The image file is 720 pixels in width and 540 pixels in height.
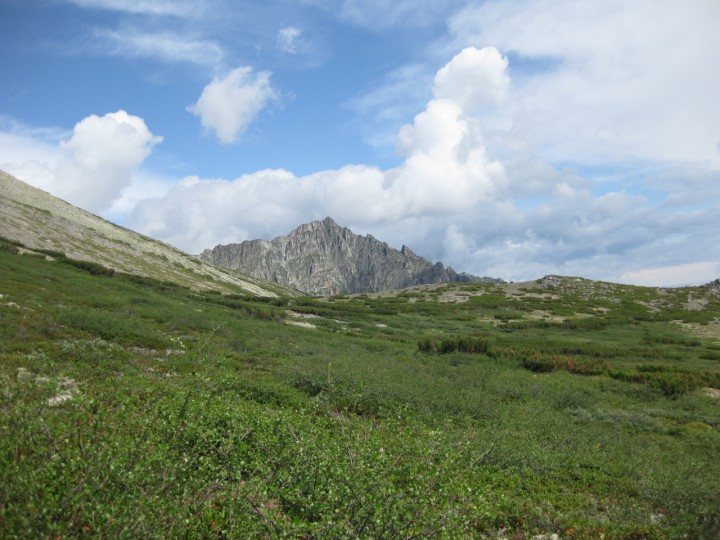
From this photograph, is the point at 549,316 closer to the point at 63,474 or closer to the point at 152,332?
the point at 152,332

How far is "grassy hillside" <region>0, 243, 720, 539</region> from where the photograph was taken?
6.32 m

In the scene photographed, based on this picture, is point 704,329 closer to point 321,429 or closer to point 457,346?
point 457,346

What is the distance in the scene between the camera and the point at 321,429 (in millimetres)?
12594

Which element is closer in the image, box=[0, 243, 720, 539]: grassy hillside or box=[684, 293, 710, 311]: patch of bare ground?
box=[0, 243, 720, 539]: grassy hillside

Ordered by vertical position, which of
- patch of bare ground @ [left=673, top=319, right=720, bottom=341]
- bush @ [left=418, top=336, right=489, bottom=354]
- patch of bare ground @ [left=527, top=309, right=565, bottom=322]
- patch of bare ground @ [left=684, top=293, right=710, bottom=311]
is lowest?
bush @ [left=418, top=336, right=489, bottom=354]

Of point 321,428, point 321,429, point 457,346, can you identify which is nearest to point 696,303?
point 457,346

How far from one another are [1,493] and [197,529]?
10.2ft

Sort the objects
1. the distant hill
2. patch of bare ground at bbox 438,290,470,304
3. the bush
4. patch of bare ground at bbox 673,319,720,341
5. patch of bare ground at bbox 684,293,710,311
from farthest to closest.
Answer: patch of bare ground at bbox 438,290,470,304
patch of bare ground at bbox 684,293,710,311
the distant hill
patch of bare ground at bbox 673,319,720,341
the bush

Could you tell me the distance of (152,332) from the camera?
2500 cm

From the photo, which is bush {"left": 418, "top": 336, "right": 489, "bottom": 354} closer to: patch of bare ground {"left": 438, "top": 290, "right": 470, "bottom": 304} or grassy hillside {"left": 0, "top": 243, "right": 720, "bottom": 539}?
grassy hillside {"left": 0, "top": 243, "right": 720, "bottom": 539}

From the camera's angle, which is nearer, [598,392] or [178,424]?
[178,424]

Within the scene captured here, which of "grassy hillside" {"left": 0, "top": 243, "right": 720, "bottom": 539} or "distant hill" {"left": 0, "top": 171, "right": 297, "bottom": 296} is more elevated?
"distant hill" {"left": 0, "top": 171, "right": 297, "bottom": 296}

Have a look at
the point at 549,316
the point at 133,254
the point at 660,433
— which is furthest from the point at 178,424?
the point at 133,254

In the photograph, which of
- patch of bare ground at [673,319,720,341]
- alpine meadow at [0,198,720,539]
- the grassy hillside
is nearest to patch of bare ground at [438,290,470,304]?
patch of bare ground at [673,319,720,341]
